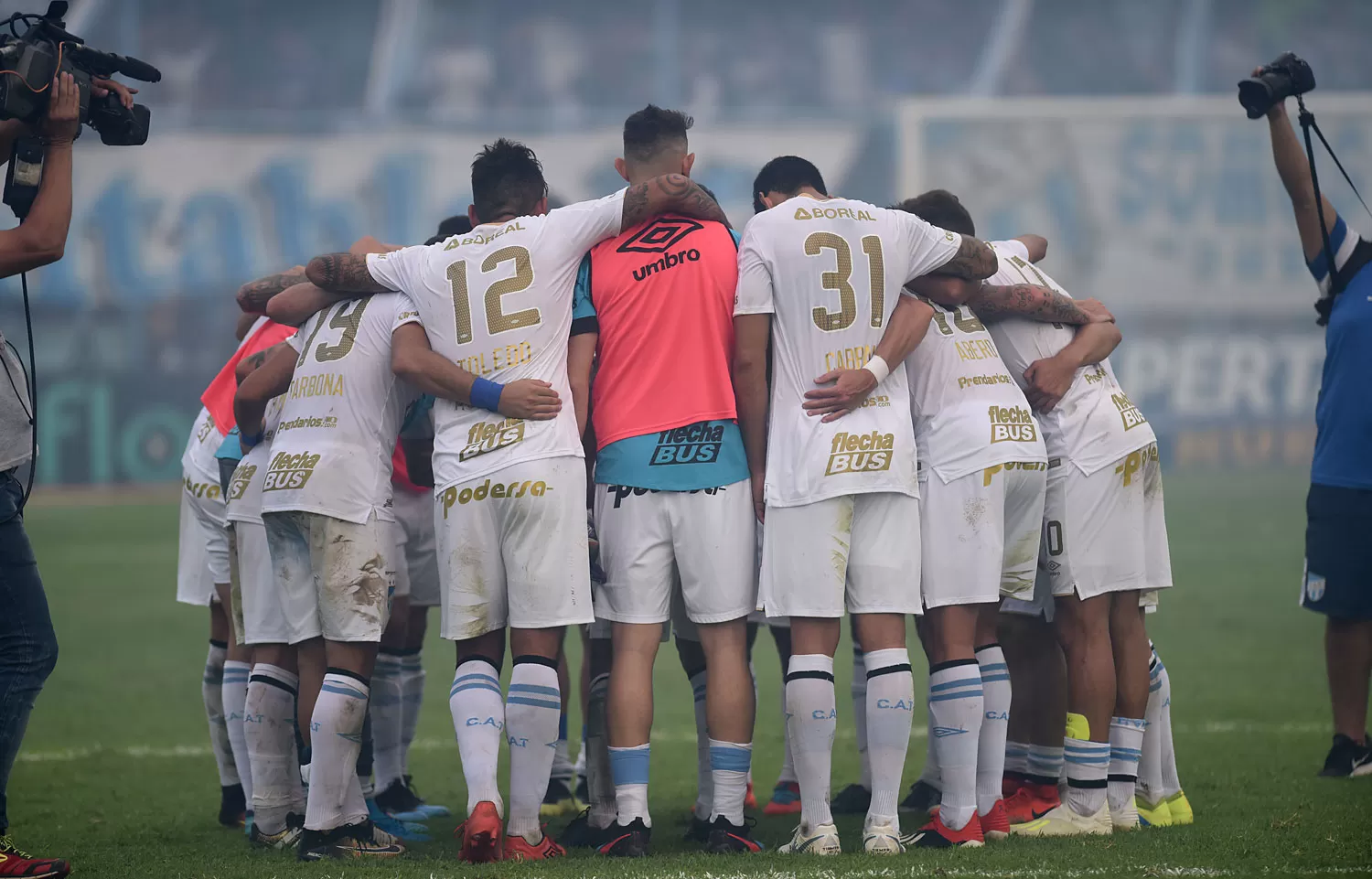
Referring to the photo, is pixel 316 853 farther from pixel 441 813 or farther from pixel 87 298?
pixel 87 298

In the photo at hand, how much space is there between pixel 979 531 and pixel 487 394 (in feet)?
6.36

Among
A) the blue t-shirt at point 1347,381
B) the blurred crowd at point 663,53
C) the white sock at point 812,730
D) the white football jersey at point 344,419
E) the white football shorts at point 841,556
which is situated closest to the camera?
the white sock at point 812,730

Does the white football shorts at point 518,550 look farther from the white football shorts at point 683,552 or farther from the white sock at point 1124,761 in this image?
the white sock at point 1124,761

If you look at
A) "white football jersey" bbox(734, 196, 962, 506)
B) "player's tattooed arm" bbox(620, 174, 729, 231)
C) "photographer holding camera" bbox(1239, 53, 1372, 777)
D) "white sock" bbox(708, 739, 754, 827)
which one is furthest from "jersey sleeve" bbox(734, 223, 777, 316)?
"photographer holding camera" bbox(1239, 53, 1372, 777)

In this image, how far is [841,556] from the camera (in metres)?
5.18

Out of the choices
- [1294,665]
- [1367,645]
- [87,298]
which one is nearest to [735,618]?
[1367,645]

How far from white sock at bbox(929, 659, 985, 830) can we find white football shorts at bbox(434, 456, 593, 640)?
137 centimetres

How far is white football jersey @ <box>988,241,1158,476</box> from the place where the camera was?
572cm

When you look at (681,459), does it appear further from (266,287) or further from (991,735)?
(266,287)

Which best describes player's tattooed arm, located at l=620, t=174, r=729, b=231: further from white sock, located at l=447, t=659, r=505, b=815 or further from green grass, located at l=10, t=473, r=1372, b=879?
green grass, located at l=10, t=473, r=1372, b=879

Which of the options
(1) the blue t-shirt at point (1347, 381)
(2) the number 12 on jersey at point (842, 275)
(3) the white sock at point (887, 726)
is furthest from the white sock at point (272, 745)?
(1) the blue t-shirt at point (1347, 381)

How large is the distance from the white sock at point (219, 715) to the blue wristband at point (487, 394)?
216 centimetres

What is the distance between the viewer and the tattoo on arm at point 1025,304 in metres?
5.82

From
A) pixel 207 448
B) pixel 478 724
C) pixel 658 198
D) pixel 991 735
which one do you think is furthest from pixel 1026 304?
pixel 207 448
